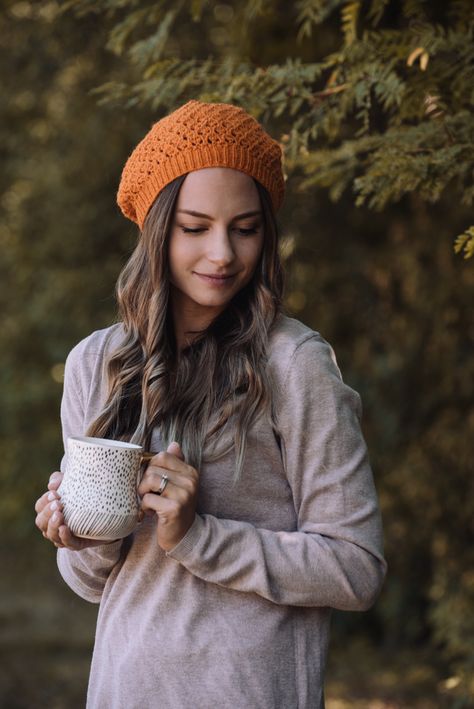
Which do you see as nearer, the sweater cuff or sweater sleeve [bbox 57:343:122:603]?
the sweater cuff

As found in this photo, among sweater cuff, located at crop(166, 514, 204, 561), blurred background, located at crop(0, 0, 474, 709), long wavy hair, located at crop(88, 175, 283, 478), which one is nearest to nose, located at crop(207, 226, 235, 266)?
long wavy hair, located at crop(88, 175, 283, 478)

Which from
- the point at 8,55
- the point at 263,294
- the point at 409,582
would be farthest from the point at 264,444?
the point at 409,582

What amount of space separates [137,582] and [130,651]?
5.5 inches

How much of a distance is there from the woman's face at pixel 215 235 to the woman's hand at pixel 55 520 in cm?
52

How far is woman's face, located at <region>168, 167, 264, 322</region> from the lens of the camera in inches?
83.0

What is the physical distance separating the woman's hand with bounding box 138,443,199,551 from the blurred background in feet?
3.59

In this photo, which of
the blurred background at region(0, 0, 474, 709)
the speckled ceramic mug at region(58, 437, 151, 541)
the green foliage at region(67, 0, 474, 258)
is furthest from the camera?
the blurred background at region(0, 0, 474, 709)

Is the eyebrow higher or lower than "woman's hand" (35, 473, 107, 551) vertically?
higher

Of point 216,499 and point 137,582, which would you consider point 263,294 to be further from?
→ point 137,582

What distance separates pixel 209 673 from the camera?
2000 millimetres

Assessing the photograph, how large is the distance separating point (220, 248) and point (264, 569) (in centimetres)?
66

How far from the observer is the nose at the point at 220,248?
2098 mm

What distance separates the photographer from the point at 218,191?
212 cm

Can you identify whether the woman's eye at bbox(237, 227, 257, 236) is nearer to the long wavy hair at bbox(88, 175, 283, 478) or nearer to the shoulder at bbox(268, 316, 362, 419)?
the long wavy hair at bbox(88, 175, 283, 478)
